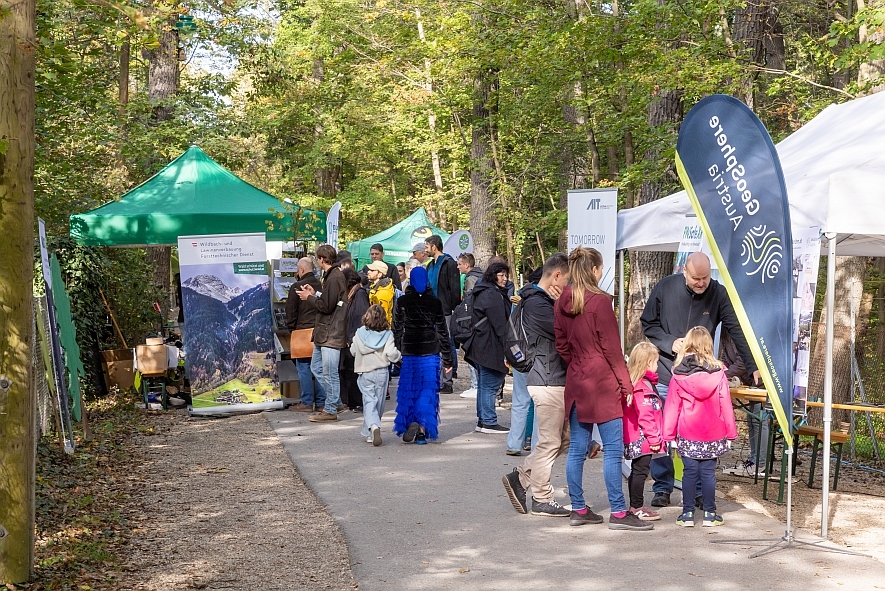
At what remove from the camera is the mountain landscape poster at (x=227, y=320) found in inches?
518

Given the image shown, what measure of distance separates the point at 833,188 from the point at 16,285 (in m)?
5.13

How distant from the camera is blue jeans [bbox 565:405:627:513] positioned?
6953 mm

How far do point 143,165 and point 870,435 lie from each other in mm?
14378

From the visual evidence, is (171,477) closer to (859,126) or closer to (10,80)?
(10,80)

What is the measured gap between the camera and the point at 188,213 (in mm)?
14031

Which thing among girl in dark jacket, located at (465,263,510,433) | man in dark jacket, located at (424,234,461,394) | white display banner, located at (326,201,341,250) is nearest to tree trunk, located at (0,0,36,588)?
girl in dark jacket, located at (465,263,510,433)

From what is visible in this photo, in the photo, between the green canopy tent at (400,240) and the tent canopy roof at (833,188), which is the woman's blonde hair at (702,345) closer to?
the tent canopy roof at (833,188)

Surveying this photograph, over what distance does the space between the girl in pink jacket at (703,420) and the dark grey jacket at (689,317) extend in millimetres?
717

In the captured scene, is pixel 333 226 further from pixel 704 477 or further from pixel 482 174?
pixel 704 477

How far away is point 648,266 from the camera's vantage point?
54.4 ft

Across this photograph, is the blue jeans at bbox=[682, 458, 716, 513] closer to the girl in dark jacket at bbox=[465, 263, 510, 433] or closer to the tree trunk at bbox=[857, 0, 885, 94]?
the girl in dark jacket at bbox=[465, 263, 510, 433]

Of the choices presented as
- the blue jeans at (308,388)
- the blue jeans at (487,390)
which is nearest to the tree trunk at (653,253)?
the blue jeans at (487,390)

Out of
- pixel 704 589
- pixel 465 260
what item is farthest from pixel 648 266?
pixel 704 589

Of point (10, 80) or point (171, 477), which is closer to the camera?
point (10, 80)
